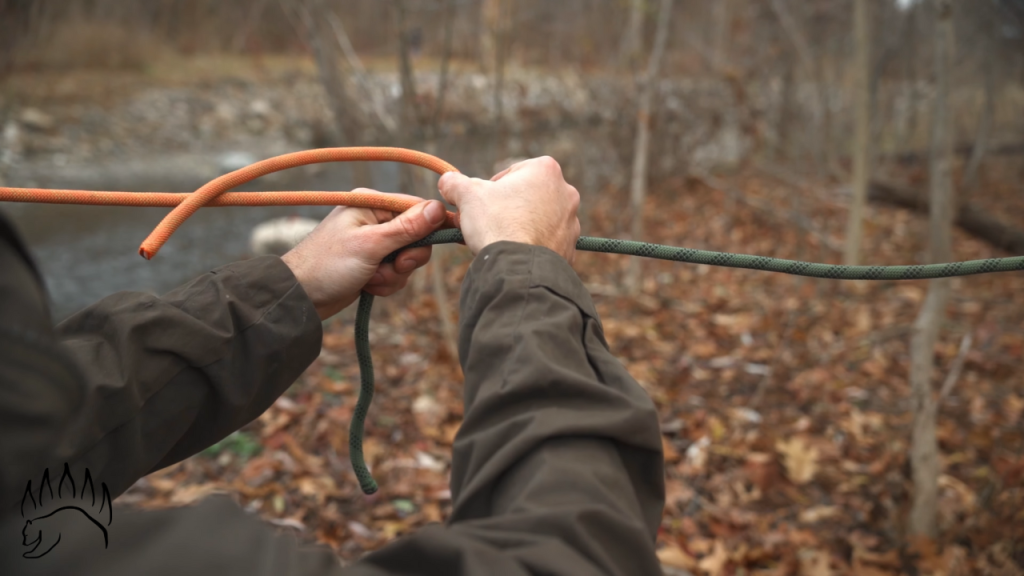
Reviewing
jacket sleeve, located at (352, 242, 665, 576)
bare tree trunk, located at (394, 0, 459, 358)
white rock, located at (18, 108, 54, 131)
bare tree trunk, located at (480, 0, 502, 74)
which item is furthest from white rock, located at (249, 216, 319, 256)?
white rock, located at (18, 108, 54, 131)

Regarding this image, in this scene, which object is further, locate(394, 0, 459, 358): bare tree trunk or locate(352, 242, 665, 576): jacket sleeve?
locate(394, 0, 459, 358): bare tree trunk

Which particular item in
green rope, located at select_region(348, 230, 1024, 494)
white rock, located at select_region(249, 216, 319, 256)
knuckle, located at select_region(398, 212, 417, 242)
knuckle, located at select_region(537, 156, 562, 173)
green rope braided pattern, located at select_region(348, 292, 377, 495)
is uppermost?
knuckle, located at select_region(537, 156, 562, 173)

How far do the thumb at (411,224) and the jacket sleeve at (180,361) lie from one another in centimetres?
24

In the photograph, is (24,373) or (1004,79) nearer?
(24,373)

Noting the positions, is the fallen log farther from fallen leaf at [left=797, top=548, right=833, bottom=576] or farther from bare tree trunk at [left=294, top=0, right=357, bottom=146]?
bare tree trunk at [left=294, top=0, right=357, bottom=146]

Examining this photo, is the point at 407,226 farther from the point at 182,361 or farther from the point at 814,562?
the point at 814,562

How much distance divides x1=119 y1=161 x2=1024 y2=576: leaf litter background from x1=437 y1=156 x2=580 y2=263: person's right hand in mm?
1873

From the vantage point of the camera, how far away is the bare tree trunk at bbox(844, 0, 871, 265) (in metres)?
4.80

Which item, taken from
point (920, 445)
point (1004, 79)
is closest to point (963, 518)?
point (920, 445)

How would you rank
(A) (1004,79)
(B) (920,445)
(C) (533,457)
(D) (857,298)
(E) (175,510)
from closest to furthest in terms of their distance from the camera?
(E) (175,510)
(C) (533,457)
(B) (920,445)
(D) (857,298)
(A) (1004,79)

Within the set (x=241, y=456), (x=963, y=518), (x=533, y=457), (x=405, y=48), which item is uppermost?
(x=405, y=48)

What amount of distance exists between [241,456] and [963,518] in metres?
3.58

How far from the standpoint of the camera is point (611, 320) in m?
5.18

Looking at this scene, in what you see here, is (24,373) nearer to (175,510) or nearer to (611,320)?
(175,510)
